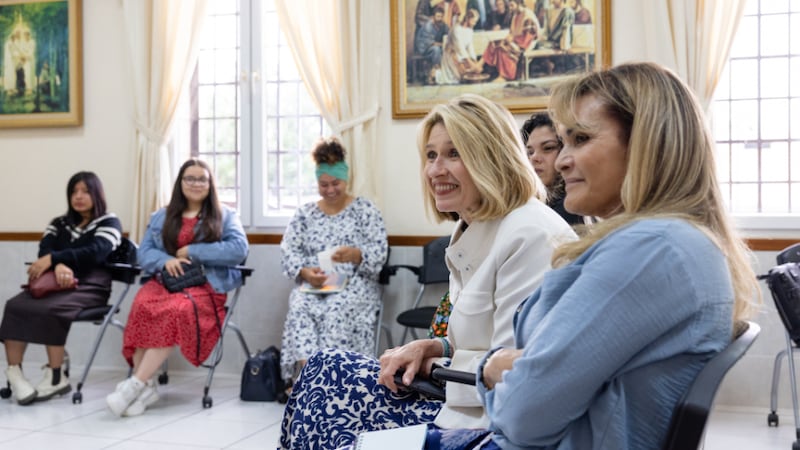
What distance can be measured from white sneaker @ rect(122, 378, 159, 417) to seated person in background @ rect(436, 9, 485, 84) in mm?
2441

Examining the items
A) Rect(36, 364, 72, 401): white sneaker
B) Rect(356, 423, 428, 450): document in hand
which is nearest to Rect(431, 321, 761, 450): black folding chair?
Rect(356, 423, 428, 450): document in hand

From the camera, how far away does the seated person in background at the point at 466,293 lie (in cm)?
202

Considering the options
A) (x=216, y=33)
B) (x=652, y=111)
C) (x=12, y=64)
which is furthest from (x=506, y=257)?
(x=12, y=64)

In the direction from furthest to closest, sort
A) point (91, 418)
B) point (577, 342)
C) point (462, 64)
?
point (462, 64) < point (91, 418) < point (577, 342)

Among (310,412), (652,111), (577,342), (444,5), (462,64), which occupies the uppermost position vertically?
(444,5)

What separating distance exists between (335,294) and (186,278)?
2.79 feet

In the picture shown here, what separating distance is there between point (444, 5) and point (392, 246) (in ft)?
4.86

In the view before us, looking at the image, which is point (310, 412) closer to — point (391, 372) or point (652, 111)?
point (391, 372)

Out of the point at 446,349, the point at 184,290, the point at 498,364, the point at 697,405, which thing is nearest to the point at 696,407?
the point at 697,405

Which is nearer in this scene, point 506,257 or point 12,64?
point 506,257

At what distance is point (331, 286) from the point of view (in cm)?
509

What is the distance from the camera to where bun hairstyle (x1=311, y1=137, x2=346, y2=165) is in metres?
5.17

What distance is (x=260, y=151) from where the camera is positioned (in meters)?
5.80

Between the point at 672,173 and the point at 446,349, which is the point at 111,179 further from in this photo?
the point at 672,173
